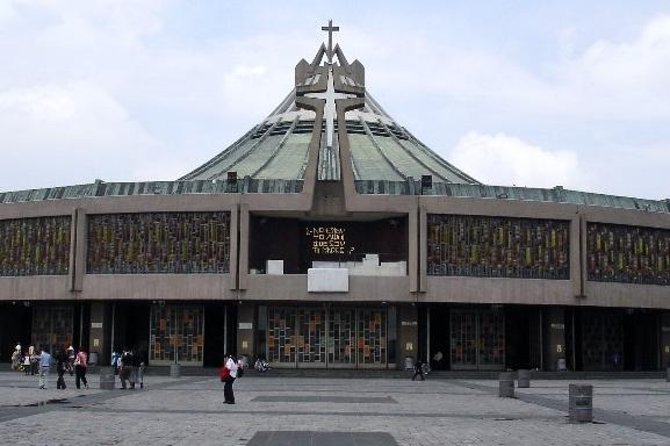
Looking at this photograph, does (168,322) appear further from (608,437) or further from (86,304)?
(608,437)

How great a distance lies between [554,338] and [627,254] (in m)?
5.95

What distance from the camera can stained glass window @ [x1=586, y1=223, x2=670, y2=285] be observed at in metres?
52.0

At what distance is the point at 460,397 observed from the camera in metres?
31.9

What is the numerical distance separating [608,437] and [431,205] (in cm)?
3106

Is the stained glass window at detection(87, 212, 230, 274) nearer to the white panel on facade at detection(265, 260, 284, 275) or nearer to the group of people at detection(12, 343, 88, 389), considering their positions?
the white panel on facade at detection(265, 260, 284, 275)

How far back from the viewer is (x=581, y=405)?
891 inches

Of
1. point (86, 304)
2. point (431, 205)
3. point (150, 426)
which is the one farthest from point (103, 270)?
point (150, 426)

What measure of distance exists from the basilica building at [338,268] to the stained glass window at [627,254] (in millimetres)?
85

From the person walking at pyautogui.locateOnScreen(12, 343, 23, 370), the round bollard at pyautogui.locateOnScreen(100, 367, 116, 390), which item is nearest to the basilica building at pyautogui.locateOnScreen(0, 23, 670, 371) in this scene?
the person walking at pyautogui.locateOnScreen(12, 343, 23, 370)

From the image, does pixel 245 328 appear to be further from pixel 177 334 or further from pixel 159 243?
pixel 159 243

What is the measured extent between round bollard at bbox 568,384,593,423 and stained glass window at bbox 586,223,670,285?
2974 cm

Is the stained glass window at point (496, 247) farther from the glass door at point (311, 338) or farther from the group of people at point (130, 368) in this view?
the group of people at point (130, 368)

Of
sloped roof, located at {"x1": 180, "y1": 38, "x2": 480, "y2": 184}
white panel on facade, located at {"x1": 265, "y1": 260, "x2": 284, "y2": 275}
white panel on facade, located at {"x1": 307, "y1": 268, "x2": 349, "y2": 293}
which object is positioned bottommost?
white panel on facade, located at {"x1": 307, "y1": 268, "x2": 349, "y2": 293}

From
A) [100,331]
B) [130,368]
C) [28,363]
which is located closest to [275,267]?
[100,331]
